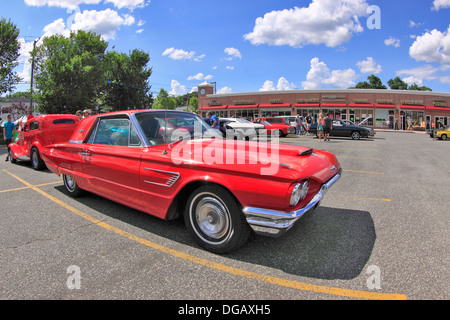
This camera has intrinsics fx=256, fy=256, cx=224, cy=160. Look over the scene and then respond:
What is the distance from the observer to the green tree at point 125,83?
35.1 meters

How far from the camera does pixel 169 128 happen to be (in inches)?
143

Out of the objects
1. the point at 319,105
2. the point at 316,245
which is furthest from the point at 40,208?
the point at 319,105

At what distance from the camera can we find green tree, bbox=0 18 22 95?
85.7ft

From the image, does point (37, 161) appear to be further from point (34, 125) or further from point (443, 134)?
point (443, 134)

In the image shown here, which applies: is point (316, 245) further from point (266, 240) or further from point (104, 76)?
point (104, 76)

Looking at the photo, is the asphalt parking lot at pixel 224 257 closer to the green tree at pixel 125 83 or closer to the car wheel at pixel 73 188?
the car wheel at pixel 73 188

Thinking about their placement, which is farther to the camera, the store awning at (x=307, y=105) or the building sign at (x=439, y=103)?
the store awning at (x=307, y=105)

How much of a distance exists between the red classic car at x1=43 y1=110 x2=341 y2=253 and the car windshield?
0.01 m

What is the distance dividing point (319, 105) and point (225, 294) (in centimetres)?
4466

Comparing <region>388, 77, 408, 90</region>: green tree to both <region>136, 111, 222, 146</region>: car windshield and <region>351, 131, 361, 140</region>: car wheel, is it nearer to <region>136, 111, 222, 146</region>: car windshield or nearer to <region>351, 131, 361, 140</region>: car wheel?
<region>351, 131, 361, 140</region>: car wheel

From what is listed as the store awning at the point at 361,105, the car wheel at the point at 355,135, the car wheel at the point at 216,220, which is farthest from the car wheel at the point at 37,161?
the store awning at the point at 361,105

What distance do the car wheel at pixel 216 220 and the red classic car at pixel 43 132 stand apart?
7.03 m

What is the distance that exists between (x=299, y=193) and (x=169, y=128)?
2.04 metres

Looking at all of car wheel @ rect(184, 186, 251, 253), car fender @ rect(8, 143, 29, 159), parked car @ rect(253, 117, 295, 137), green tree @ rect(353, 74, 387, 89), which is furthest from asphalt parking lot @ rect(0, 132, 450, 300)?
green tree @ rect(353, 74, 387, 89)
